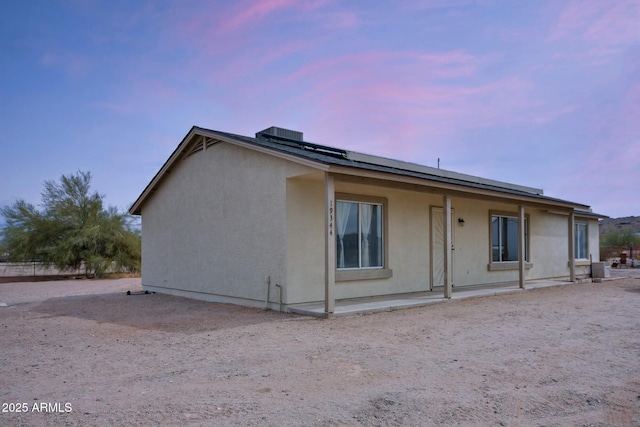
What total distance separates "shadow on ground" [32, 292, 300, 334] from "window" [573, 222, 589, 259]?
14.7 metres

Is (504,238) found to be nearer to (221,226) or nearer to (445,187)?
(445,187)

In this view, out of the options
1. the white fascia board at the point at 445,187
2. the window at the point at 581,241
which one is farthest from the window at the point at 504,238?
the window at the point at 581,241

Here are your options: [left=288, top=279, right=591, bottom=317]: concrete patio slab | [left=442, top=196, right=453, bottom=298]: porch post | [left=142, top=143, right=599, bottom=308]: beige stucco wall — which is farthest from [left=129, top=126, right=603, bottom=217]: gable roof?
[left=288, top=279, right=591, bottom=317]: concrete patio slab

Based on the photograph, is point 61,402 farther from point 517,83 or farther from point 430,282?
point 517,83

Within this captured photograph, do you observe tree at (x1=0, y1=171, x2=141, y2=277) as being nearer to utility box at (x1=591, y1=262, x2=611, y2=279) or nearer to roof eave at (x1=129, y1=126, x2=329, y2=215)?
roof eave at (x1=129, y1=126, x2=329, y2=215)

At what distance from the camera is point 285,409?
12.2 ft

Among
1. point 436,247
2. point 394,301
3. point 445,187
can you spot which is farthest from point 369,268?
point 436,247

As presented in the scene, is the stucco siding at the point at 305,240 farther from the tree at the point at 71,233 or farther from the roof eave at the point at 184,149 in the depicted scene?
the tree at the point at 71,233

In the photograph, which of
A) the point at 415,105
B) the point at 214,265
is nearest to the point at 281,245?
the point at 214,265

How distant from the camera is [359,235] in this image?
10.5m

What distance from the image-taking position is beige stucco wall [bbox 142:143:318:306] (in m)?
9.55

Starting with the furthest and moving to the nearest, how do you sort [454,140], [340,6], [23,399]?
[454,140], [340,6], [23,399]

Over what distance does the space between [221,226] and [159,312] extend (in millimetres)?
2513

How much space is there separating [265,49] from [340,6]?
2.53 metres
